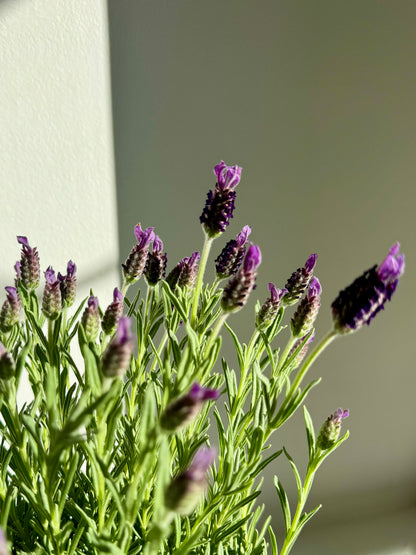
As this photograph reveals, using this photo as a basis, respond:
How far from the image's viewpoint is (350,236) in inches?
43.1

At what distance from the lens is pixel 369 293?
36 centimetres

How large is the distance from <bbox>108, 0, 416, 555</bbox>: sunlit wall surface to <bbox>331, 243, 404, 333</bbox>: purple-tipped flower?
0.63 meters

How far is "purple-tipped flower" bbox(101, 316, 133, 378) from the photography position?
316 mm

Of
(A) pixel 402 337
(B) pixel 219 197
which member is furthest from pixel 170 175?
(A) pixel 402 337

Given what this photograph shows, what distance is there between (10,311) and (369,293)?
0.91 ft

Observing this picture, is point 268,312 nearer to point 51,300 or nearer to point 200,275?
point 200,275

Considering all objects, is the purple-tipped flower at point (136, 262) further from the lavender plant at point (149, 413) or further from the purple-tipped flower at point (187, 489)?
the purple-tipped flower at point (187, 489)

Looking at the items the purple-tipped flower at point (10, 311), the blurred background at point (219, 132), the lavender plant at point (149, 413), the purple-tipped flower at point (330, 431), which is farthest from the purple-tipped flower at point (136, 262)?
the blurred background at point (219, 132)

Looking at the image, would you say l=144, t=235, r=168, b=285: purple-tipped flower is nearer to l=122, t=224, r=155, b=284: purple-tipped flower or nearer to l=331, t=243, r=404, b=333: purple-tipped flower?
l=122, t=224, r=155, b=284: purple-tipped flower

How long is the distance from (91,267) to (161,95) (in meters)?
0.30

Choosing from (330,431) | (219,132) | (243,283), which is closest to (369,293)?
(243,283)

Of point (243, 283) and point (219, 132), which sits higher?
point (219, 132)

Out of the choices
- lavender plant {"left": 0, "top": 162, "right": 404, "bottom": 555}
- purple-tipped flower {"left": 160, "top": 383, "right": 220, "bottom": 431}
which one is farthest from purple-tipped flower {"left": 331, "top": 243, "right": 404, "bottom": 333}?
purple-tipped flower {"left": 160, "top": 383, "right": 220, "bottom": 431}

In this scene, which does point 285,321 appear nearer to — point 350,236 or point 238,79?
point 350,236
